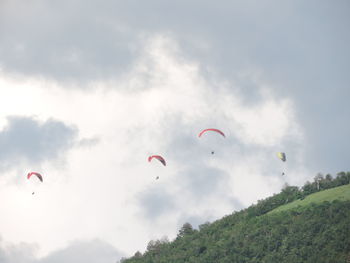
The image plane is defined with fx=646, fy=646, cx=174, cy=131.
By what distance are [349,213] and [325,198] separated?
24.1m


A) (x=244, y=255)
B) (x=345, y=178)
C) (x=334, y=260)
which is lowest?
(x=334, y=260)

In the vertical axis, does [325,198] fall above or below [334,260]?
above

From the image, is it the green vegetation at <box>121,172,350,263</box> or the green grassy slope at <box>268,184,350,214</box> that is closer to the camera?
the green vegetation at <box>121,172,350,263</box>

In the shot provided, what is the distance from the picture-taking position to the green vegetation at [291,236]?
142 m

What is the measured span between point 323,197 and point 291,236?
27037 mm

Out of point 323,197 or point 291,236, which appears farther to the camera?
point 323,197

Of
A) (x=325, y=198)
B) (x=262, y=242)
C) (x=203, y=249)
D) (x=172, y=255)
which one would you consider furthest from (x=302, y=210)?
(x=172, y=255)

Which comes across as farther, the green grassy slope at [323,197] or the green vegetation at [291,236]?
the green grassy slope at [323,197]

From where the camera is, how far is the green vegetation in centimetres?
14212

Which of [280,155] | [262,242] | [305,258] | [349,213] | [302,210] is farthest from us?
[302,210]

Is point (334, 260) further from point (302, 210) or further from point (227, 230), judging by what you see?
point (227, 230)

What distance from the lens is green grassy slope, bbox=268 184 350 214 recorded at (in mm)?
172850

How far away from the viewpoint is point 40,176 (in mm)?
131250

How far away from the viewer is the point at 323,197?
179 meters
